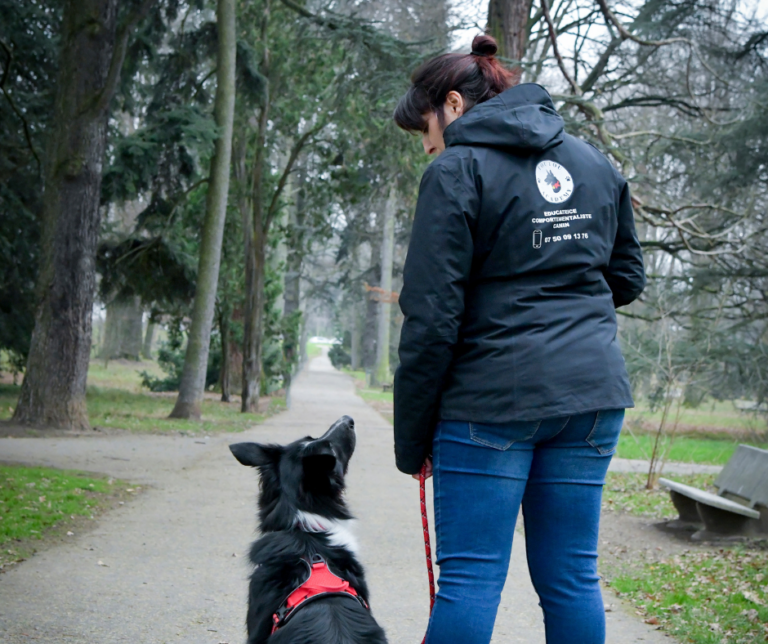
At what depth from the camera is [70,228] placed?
11.9m

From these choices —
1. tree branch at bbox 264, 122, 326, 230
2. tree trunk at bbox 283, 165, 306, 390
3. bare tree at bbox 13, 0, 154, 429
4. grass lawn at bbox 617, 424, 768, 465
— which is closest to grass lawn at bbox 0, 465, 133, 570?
bare tree at bbox 13, 0, 154, 429

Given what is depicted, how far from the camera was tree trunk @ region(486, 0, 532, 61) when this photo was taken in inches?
423

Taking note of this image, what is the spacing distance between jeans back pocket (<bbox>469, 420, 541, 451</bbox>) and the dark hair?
0.99 meters

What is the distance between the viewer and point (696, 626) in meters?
4.73

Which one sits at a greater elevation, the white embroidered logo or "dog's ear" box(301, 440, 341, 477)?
the white embroidered logo

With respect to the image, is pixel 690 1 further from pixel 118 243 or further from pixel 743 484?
pixel 118 243

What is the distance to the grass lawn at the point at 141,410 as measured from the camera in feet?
45.9

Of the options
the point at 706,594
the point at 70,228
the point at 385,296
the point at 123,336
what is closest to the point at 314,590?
the point at 706,594

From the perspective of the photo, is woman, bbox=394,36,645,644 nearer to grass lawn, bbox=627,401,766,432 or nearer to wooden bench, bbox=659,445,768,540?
wooden bench, bbox=659,445,768,540

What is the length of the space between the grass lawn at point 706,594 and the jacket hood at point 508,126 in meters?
Answer: 3.29

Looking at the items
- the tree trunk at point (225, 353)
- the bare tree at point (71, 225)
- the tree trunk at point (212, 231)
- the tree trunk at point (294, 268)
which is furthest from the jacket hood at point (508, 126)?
the tree trunk at point (225, 353)

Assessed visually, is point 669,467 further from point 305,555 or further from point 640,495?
point 305,555

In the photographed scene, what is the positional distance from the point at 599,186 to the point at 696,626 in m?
3.31

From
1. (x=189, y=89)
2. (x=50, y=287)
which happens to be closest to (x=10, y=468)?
(x=50, y=287)
